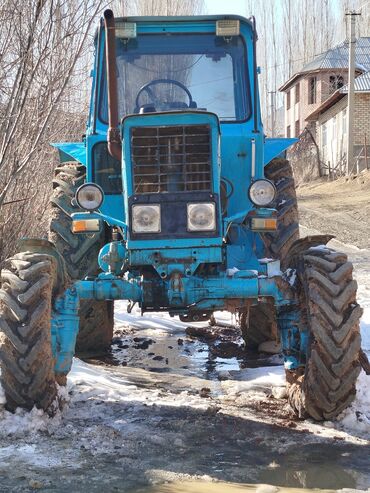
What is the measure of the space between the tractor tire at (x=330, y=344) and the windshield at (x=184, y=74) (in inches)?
68.4

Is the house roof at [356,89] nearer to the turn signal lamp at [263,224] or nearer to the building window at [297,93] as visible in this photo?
the building window at [297,93]

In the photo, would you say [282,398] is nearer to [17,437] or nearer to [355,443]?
[355,443]

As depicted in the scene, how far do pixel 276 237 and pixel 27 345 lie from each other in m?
2.45

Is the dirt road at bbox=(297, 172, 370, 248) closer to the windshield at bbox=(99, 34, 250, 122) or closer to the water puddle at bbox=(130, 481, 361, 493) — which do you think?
the windshield at bbox=(99, 34, 250, 122)

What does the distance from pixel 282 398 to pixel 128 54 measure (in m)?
2.86

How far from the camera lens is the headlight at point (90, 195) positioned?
488 cm

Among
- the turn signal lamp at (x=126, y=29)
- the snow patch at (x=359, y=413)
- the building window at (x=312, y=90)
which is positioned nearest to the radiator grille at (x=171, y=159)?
the turn signal lamp at (x=126, y=29)

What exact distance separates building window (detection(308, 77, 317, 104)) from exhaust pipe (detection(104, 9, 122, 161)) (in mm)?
40022

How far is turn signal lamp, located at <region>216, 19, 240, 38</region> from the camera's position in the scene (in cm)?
567

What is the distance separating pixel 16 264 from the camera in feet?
14.9

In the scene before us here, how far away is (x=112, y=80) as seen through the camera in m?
4.75

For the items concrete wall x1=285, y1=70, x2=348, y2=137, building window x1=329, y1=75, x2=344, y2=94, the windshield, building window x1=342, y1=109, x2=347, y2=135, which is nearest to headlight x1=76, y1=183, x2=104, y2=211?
the windshield

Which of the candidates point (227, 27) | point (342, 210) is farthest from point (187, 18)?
point (342, 210)

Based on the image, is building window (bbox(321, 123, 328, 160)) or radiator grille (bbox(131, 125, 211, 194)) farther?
building window (bbox(321, 123, 328, 160))
